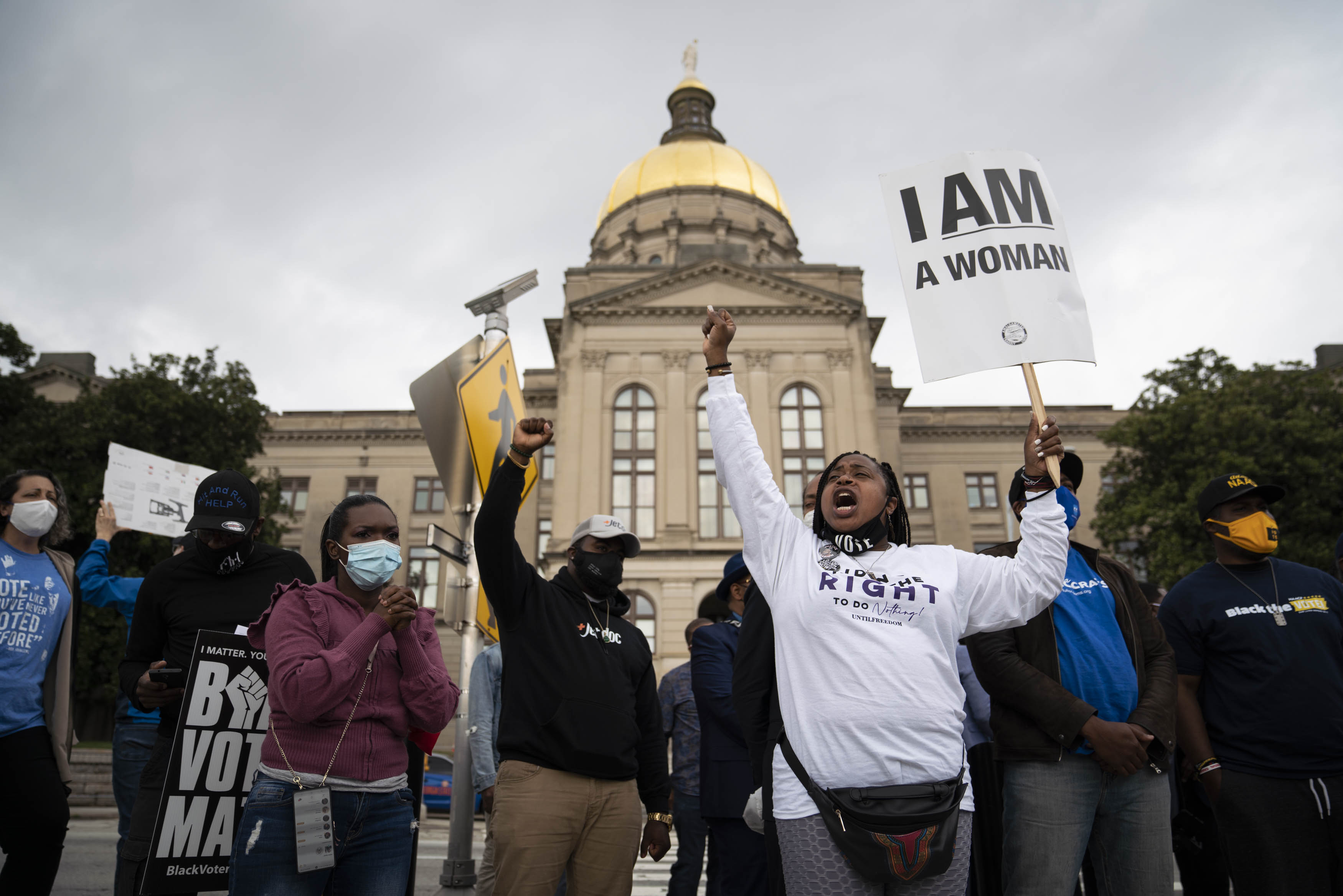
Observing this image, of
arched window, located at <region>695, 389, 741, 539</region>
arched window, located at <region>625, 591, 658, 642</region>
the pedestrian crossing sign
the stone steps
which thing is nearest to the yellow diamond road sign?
the pedestrian crossing sign

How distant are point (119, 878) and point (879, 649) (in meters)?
3.53

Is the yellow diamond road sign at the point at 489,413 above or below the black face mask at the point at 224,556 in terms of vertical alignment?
above

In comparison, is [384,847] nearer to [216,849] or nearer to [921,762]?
[216,849]

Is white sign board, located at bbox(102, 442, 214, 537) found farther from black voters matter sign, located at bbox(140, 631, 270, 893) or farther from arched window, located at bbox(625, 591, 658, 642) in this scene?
arched window, located at bbox(625, 591, 658, 642)

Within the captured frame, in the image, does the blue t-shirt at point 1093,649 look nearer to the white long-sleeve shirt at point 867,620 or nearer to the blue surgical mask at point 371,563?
the white long-sleeve shirt at point 867,620

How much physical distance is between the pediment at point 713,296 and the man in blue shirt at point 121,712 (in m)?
31.0

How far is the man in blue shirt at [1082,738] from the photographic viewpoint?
11.0 ft

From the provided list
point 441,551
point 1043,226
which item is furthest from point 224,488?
point 1043,226

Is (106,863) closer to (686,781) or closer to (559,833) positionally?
(686,781)

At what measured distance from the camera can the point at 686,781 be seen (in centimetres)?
Answer: 584

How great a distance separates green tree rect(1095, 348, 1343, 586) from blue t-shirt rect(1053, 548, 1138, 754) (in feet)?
76.7

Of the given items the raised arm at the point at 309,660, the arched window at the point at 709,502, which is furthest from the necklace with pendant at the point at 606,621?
the arched window at the point at 709,502

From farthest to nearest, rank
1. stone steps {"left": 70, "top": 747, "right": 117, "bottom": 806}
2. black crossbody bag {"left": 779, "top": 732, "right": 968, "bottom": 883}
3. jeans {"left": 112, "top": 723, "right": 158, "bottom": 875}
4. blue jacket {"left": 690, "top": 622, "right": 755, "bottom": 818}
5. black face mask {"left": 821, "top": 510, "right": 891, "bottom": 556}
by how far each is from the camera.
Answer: stone steps {"left": 70, "top": 747, "right": 117, "bottom": 806}
blue jacket {"left": 690, "top": 622, "right": 755, "bottom": 818}
jeans {"left": 112, "top": 723, "right": 158, "bottom": 875}
black face mask {"left": 821, "top": 510, "right": 891, "bottom": 556}
black crossbody bag {"left": 779, "top": 732, "right": 968, "bottom": 883}

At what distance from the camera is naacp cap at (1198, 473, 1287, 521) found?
4.47 m
